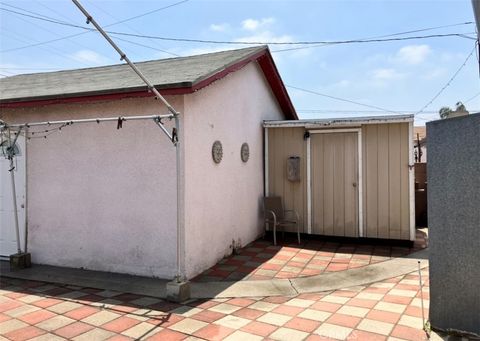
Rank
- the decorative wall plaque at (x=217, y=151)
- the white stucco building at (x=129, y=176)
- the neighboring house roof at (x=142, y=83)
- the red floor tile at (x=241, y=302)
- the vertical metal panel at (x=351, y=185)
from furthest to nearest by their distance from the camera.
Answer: the vertical metal panel at (x=351, y=185), the decorative wall plaque at (x=217, y=151), the white stucco building at (x=129, y=176), the neighboring house roof at (x=142, y=83), the red floor tile at (x=241, y=302)

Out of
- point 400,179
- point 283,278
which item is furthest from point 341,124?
point 283,278

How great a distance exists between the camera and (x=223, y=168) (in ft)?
20.9

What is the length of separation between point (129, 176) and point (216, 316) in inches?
99.6

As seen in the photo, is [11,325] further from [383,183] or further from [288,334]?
[383,183]

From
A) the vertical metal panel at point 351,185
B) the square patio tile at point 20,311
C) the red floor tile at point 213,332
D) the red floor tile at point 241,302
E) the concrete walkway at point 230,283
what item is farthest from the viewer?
the vertical metal panel at point 351,185

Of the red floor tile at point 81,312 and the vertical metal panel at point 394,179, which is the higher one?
the vertical metal panel at point 394,179

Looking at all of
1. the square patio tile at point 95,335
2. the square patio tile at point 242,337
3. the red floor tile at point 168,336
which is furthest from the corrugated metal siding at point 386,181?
the square patio tile at point 95,335

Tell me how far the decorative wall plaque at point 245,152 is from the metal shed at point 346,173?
39.7 inches

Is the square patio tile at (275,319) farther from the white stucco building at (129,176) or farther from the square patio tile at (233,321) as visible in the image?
the white stucco building at (129,176)

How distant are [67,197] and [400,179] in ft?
19.7

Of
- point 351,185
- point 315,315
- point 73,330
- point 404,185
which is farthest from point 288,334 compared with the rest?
point 404,185

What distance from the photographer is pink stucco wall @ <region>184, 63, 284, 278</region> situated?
211 inches

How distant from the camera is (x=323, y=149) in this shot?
7.77 meters

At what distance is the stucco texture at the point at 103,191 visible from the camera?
532 centimetres
